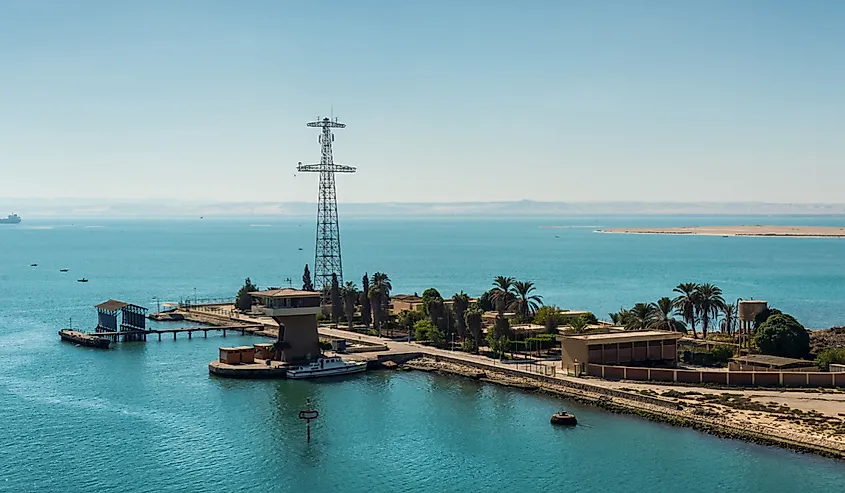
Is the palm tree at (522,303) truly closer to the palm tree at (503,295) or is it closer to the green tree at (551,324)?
the palm tree at (503,295)

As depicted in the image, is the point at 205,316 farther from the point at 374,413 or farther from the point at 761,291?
the point at 761,291

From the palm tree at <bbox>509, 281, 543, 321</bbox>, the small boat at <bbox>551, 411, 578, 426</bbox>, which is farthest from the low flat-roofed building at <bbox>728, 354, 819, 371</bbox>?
the palm tree at <bbox>509, 281, 543, 321</bbox>

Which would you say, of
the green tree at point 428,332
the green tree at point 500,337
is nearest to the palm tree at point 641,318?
the green tree at point 500,337

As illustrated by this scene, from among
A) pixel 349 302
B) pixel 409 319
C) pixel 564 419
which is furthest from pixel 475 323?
pixel 564 419

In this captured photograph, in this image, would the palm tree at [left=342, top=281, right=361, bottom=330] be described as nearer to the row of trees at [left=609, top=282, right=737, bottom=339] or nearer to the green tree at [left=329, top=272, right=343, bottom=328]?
the green tree at [left=329, top=272, right=343, bottom=328]

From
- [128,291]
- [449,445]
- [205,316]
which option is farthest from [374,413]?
[128,291]

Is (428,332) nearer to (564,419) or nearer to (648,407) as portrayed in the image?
(648,407)
